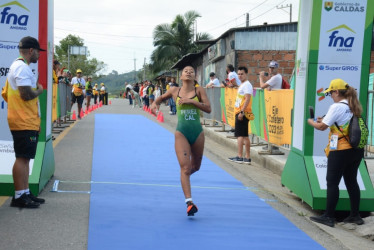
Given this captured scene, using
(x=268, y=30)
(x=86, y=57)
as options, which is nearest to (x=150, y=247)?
(x=268, y=30)

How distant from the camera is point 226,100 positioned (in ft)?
53.3

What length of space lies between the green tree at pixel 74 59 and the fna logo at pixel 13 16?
9317 cm

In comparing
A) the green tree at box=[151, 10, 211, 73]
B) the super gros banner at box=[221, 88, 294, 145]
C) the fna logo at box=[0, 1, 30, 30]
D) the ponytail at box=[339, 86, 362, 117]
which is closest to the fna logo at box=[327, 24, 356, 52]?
the ponytail at box=[339, 86, 362, 117]

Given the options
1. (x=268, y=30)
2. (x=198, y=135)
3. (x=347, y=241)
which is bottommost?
(x=347, y=241)

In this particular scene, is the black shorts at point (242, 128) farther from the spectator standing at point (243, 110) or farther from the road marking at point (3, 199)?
the road marking at point (3, 199)

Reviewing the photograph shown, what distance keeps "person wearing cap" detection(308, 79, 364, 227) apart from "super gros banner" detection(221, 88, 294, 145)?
3.88 meters

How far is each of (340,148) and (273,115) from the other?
16.3 ft

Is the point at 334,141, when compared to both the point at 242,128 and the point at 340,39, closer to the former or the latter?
the point at 340,39

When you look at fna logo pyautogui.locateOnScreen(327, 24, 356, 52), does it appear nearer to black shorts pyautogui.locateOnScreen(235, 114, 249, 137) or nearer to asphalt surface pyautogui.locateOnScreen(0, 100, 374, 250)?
asphalt surface pyautogui.locateOnScreen(0, 100, 374, 250)

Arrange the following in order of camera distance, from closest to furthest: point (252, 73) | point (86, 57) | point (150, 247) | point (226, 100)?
point (150, 247), point (226, 100), point (252, 73), point (86, 57)

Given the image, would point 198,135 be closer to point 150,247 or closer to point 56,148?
point 150,247

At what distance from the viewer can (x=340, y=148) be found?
653 cm

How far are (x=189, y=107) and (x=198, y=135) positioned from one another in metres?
0.37

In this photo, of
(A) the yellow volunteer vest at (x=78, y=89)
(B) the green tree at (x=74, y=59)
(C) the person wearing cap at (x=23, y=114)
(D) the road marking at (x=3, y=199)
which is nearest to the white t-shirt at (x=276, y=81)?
(C) the person wearing cap at (x=23, y=114)
